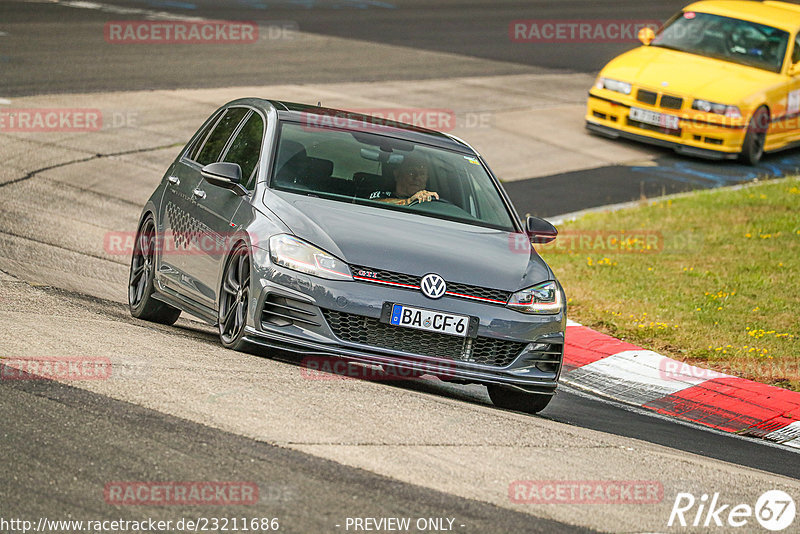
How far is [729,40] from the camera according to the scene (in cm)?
2020

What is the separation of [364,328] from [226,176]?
4.99ft

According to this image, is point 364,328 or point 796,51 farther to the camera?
point 796,51

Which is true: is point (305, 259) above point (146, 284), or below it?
above

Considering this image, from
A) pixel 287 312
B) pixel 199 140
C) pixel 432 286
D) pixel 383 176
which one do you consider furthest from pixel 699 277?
pixel 287 312

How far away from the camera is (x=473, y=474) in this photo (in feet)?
19.0

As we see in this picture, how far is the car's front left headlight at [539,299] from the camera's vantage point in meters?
7.58

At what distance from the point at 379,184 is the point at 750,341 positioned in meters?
4.10

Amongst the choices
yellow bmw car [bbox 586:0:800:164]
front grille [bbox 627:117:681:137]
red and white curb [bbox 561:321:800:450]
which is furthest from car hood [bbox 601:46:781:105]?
red and white curb [bbox 561:321:800:450]

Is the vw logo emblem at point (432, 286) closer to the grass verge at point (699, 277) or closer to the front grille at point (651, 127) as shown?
the grass verge at point (699, 277)

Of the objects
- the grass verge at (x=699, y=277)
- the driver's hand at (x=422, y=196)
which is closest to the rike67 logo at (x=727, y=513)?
the driver's hand at (x=422, y=196)

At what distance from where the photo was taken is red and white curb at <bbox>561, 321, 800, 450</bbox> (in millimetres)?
8969

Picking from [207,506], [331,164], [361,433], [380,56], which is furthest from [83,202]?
[380,56]

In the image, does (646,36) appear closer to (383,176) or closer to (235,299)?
(383,176)

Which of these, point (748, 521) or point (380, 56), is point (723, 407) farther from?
point (380, 56)
